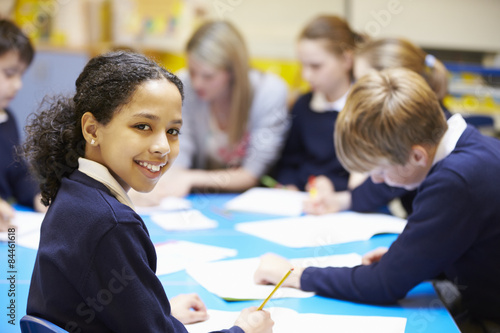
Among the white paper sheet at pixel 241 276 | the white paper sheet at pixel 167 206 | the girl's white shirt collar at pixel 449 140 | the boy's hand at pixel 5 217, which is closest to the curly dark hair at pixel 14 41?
the boy's hand at pixel 5 217

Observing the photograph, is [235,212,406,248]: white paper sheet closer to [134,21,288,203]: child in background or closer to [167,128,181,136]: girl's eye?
[134,21,288,203]: child in background

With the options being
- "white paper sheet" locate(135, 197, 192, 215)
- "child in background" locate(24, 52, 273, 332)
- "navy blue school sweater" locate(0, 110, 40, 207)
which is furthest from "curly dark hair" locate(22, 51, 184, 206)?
"navy blue school sweater" locate(0, 110, 40, 207)

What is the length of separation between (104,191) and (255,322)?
1.11ft

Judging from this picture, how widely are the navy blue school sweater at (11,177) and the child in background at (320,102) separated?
1029 mm

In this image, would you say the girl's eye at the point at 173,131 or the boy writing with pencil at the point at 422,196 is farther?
the boy writing with pencil at the point at 422,196

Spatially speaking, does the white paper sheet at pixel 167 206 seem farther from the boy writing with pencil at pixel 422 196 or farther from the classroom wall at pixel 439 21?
the classroom wall at pixel 439 21

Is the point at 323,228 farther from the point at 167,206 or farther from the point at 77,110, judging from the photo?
the point at 77,110

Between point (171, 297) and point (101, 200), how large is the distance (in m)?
0.38

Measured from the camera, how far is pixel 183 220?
1.65 meters

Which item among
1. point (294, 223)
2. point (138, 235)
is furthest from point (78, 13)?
point (138, 235)

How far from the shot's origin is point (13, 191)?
1.87 metres

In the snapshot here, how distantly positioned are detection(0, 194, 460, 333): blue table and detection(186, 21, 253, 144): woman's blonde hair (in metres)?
0.72

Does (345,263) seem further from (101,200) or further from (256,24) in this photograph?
(256,24)

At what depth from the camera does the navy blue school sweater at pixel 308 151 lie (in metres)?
2.16
